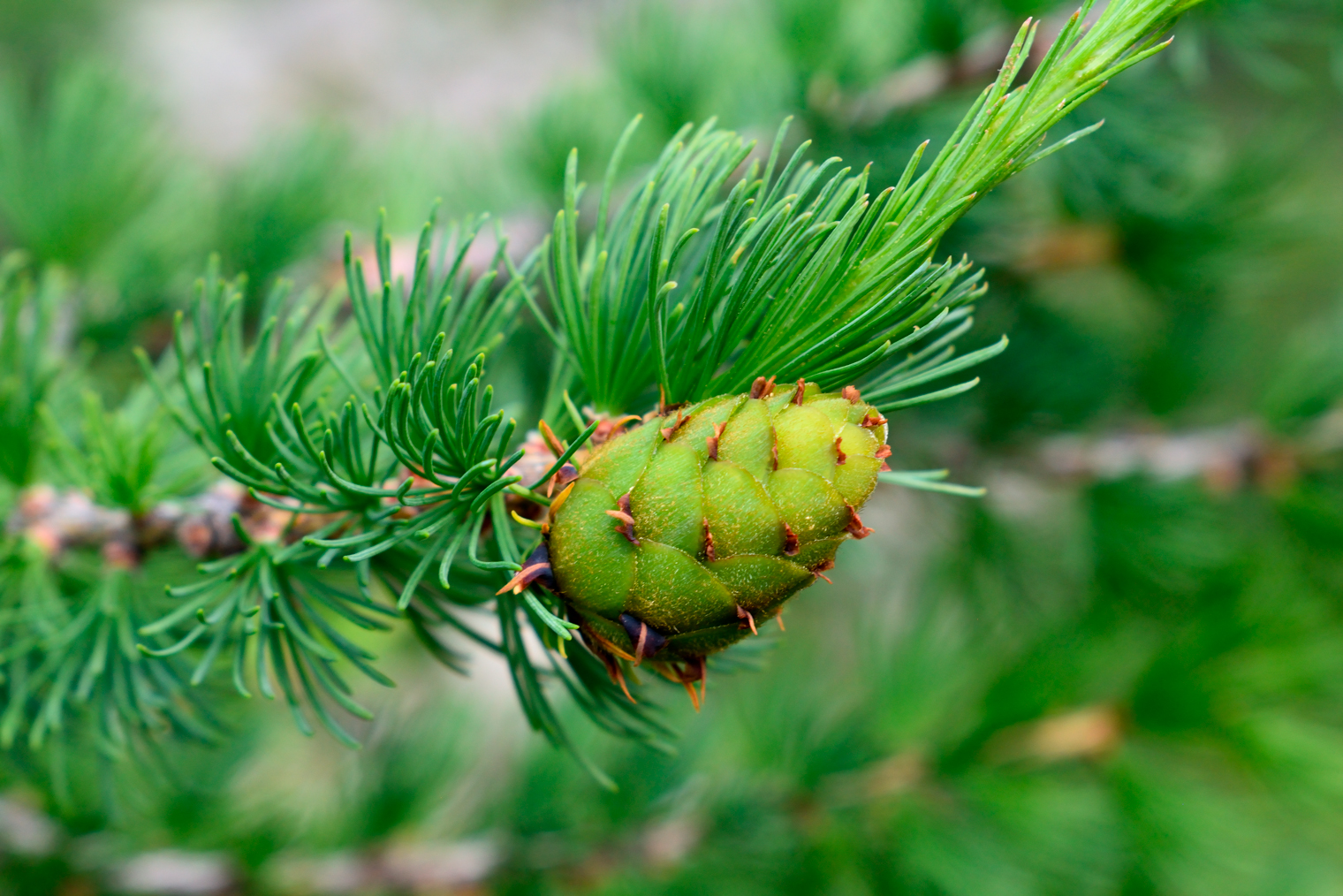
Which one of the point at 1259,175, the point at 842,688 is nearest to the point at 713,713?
the point at 842,688

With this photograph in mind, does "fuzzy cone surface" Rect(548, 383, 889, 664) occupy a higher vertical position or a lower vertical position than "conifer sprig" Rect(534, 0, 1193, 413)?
lower

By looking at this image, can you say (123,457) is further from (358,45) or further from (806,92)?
Answer: (358,45)

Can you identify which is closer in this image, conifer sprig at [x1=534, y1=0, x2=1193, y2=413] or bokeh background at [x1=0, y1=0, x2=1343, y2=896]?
conifer sprig at [x1=534, y1=0, x2=1193, y2=413]

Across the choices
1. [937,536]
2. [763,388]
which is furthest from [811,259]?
[937,536]

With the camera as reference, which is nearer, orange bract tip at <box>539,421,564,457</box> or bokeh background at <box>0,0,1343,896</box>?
orange bract tip at <box>539,421,564,457</box>

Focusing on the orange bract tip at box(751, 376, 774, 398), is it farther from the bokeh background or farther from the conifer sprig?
the bokeh background

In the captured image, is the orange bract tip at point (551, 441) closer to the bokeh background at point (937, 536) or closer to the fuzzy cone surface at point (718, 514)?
the fuzzy cone surface at point (718, 514)

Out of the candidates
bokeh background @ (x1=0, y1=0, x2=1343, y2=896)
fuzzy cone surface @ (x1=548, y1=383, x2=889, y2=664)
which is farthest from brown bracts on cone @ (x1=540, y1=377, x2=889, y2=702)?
bokeh background @ (x1=0, y1=0, x2=1343, y2=896)

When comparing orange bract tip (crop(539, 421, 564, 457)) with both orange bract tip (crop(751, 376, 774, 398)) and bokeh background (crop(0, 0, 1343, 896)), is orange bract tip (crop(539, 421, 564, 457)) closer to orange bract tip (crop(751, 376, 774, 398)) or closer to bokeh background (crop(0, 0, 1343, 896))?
orange bract tip (crop(751, 376, 774, 398))
